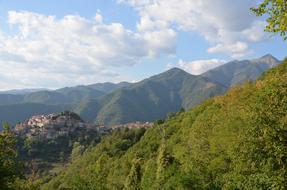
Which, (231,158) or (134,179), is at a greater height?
(231,158)

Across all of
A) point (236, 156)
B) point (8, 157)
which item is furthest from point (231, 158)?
point (8, 157)

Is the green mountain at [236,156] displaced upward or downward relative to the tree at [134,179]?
upward

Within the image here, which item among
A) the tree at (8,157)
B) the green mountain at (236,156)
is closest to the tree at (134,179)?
the green mountain at (236,156)

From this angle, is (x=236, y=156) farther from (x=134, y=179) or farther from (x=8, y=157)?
(x=134, y=179)

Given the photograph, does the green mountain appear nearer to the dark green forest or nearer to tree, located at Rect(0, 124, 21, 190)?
the dark green forest

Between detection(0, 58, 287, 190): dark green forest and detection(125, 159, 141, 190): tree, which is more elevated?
detection(0, 58, 287, 190): dark green forest

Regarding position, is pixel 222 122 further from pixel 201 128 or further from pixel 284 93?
pixel 284 93

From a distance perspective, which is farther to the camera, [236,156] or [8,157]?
[236,156]

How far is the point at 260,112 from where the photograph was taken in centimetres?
2744

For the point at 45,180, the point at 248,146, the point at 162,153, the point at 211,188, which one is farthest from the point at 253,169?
the point at 45,180

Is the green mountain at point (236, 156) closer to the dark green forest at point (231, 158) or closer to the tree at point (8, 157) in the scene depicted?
the dark green forest at point (231, 158)

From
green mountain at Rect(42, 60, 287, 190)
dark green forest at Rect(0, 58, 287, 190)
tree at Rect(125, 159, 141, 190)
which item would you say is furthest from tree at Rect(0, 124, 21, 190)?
tree at Rect(125, 159, 141, 190)

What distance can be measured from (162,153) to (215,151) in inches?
311

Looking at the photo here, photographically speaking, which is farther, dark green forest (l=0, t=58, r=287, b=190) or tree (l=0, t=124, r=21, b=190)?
dark green forest (l=0, t=58, r=287, b=190)
